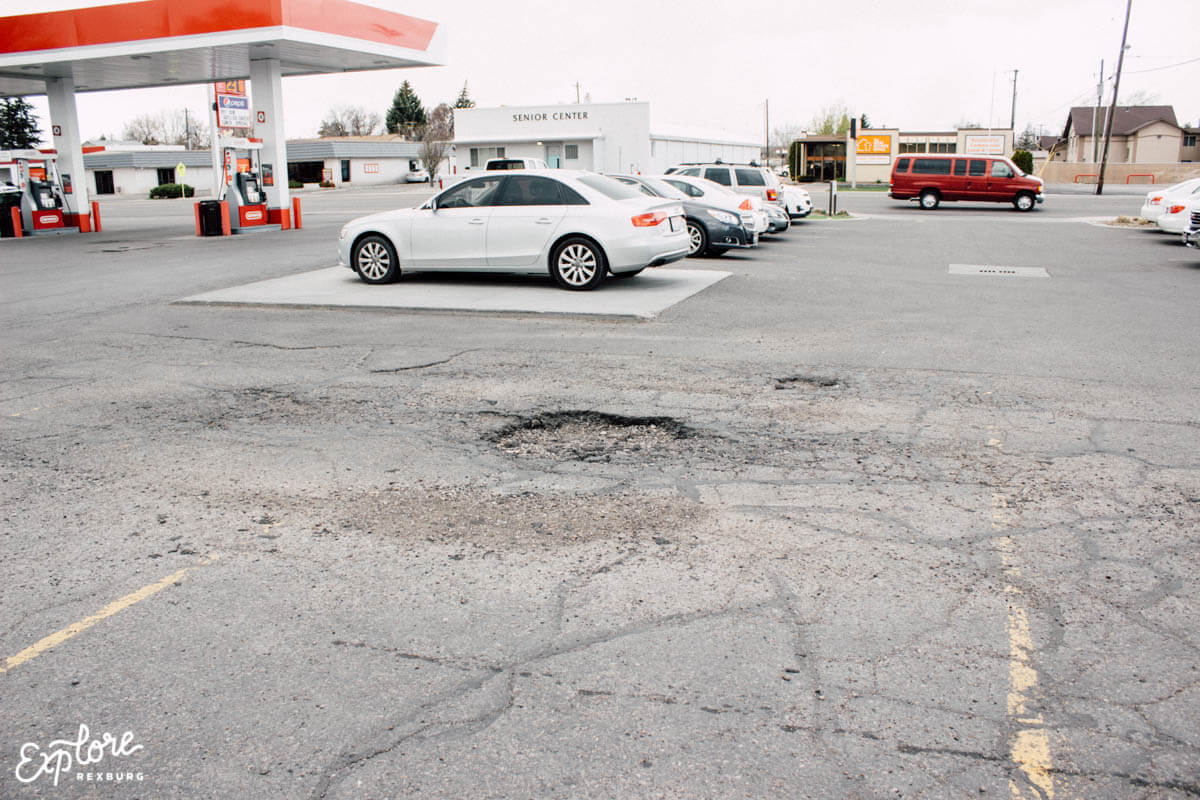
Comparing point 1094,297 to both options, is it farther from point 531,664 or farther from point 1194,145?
point 1194,145

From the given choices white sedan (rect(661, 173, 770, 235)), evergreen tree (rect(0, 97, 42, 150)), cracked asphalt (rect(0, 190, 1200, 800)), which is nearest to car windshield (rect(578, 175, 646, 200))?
cracked asphalt (rect(0, 190, 1200, 800))

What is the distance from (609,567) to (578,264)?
8.65 m

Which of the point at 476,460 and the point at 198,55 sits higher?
the point at 198,55

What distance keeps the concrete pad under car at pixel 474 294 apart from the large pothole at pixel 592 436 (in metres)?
4.19

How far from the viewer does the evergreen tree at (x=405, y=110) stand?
366ft

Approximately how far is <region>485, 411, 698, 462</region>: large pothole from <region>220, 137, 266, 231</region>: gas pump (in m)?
20.2

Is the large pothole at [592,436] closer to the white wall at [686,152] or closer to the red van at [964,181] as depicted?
the red van at [964,181]

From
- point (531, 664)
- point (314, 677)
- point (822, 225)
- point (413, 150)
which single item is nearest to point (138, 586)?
point (314, 677)

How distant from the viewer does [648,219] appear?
12.4m

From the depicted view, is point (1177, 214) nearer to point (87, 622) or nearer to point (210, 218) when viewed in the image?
point (210, 218)

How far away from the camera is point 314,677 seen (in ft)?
11.2

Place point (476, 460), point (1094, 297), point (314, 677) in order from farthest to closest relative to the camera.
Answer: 1. point (1094, 297)
2. point (476, 460)
3. point (314, 677)

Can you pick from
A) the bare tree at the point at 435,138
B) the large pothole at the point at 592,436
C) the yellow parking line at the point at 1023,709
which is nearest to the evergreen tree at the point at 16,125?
the bare tree at the point at 435,138

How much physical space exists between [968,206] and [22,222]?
1371 inches
